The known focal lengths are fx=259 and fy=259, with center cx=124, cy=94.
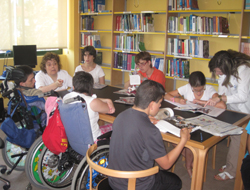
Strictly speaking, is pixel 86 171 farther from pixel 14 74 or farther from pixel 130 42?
pixel 130 42

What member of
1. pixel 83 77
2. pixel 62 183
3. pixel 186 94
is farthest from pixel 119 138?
pixel 186 94

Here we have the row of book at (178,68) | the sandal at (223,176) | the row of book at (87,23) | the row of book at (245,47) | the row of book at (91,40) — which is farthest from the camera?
the row of book at (87,23)

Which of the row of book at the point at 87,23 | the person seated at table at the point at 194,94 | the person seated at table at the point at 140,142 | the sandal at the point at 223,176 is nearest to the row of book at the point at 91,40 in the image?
the row of book at the point at 87,23

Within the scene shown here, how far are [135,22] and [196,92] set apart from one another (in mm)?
2420

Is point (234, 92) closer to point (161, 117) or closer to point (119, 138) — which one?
point (161, 117)

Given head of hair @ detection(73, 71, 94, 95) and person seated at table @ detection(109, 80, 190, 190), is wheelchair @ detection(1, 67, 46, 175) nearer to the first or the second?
head of hair @ detection(73, 71, 94, 95)

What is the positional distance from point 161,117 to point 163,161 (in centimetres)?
67

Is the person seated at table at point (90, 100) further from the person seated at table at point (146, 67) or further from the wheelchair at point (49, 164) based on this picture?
the person seated at table at point (146, 67)

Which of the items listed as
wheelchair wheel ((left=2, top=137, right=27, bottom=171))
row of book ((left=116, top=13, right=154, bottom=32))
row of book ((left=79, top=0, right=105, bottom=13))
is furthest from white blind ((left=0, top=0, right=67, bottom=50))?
wheelchair wheel ((left=2, top=137, right=27, bottom=171))

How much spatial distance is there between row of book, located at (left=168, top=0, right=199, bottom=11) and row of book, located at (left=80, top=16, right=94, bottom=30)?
1.96m

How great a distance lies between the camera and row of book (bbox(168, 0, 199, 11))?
3.97 m

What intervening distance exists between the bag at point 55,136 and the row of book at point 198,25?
2.75m

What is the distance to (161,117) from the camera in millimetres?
2088

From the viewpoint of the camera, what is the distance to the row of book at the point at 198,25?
3.78 meters
